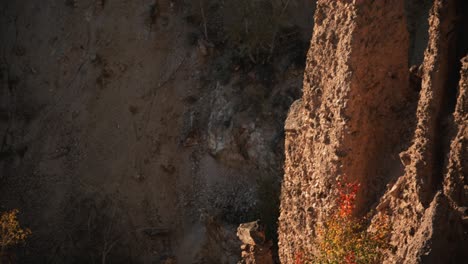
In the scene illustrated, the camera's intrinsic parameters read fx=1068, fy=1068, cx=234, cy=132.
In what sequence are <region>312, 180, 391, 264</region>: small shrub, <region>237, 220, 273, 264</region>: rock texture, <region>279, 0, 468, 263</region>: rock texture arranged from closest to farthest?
<region>279, 0, 468, 263</region>: rock texture < <region>312, 180, 391, 264</region>: small shrub < <region>237, 220, 273, 264</region>: rock texture

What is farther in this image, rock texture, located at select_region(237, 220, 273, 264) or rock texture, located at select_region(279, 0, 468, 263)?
rock texture, located at select_region(237, 220, 273, 264)

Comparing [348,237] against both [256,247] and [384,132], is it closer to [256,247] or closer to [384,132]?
[384,132]

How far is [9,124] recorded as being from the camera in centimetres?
4003

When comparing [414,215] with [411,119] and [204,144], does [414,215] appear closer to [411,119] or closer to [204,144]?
[411,119]

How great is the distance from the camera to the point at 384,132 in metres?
18.9

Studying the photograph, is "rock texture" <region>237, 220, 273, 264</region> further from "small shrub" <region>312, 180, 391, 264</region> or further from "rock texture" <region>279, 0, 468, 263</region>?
"small shrub" <region>312, 180, 391, 264</region>

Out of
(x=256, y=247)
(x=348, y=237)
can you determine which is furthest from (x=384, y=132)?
(x=256, y=247)

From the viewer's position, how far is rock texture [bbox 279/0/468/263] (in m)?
16.1

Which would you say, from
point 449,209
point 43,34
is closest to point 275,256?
point 449,209

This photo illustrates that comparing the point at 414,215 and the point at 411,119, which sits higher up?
the point at 411,119

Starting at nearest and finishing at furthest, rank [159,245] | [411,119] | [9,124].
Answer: [411,119] → [159,245] → [9,124]

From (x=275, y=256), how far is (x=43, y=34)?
64.7 ft

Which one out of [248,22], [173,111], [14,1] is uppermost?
[14,1]

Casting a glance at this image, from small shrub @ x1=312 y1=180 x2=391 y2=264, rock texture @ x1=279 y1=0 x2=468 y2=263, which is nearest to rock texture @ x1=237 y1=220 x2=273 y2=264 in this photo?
rock texture @ x1=279 y1=0 x2=468 y2=263
